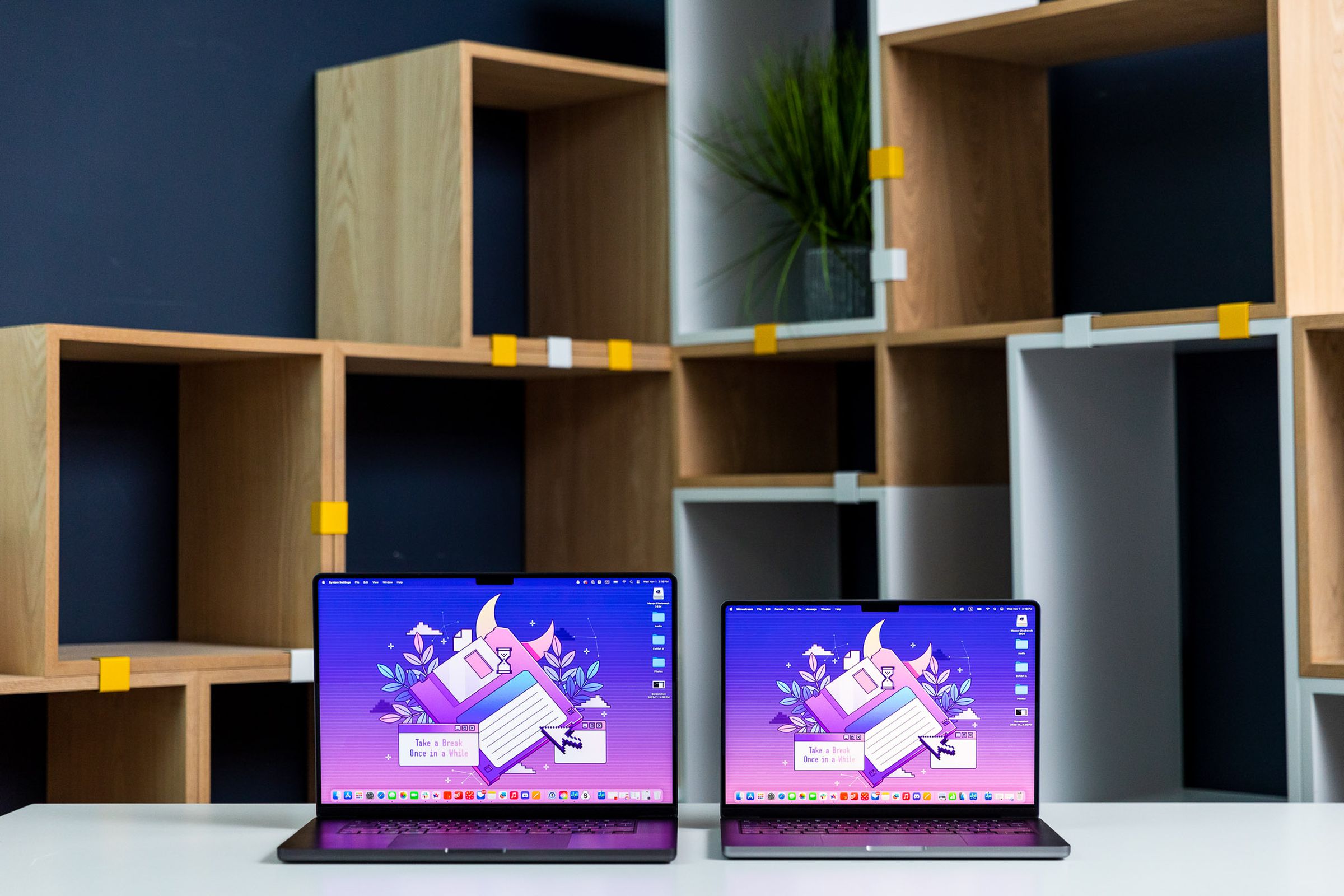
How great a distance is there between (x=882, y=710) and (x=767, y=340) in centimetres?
123

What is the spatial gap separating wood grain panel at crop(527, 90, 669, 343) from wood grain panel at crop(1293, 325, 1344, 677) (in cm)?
117

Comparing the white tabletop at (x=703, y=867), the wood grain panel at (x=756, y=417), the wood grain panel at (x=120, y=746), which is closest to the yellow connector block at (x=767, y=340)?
the wood grain panel at (x=756, y=417)

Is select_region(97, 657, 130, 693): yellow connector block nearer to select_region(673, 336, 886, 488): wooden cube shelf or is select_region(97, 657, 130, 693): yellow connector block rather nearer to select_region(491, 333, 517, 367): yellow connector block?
select_region(491, 333, 517, 367): yellow connector block

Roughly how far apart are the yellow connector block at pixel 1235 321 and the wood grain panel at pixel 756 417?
1.00 metres

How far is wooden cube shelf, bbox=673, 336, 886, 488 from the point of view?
2.72m

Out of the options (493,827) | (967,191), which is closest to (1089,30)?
(967,191)

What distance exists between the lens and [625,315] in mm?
2947

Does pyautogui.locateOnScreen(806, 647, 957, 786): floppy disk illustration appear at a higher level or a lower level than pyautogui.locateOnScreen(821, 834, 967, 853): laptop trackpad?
higher

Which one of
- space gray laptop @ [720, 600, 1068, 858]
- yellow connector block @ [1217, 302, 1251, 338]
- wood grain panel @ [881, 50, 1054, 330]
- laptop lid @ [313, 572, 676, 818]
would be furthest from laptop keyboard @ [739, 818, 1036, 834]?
wood grain panel @ [881, 50, 1054, 330]

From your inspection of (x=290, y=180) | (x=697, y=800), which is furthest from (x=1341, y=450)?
(x=290, y=180)

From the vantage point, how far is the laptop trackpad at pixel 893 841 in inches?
56.1

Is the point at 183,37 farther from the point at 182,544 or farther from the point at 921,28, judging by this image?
the point at 921,28

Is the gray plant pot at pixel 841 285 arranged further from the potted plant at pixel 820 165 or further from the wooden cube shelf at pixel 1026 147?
the wooden cube shelf at pixel 1026 147

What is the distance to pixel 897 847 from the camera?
143cm
